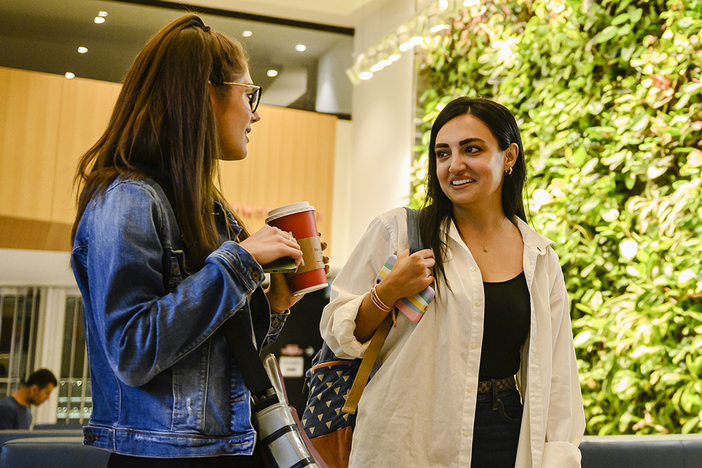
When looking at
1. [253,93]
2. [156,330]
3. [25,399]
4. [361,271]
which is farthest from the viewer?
[25,399]

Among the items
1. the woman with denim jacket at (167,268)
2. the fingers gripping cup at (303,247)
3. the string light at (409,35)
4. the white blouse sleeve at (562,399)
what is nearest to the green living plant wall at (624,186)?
the string light at (409,35)

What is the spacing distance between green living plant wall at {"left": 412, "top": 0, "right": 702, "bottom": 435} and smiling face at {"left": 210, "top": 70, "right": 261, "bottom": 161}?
211cm

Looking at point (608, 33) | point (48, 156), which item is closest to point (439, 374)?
point (608, 33)

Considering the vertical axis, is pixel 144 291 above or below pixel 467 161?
below

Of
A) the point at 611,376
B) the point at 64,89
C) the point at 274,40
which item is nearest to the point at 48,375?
the point at 64,89

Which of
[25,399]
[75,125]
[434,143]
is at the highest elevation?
[75,125]

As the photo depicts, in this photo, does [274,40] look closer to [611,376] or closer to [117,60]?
[117,60]

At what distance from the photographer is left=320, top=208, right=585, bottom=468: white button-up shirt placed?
1422mm

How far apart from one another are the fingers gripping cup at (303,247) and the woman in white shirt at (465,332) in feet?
1.03

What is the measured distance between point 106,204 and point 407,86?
418 cm

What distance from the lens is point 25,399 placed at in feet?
14.0

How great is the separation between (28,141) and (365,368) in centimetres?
394

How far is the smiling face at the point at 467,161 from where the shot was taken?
5.19 feet

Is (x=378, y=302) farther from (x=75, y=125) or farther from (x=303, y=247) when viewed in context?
(x=75, y=125)
